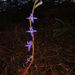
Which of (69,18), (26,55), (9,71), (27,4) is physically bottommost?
(9,71)

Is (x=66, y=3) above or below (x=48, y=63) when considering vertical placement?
above

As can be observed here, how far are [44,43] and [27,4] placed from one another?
610mm

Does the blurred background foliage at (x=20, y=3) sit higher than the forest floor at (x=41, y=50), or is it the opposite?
the blurred background foliage at (x=20, y=3)

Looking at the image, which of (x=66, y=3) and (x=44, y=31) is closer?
(x=66, y=3)

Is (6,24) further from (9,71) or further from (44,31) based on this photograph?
(9,71)

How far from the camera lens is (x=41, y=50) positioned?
4.68 feet

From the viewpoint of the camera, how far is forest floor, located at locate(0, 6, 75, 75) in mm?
1204

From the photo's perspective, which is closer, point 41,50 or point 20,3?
point 20,3

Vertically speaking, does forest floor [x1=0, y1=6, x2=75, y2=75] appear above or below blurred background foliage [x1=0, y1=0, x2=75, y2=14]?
below

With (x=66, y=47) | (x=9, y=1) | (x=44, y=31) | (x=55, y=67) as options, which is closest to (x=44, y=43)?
(x=44, y=31)

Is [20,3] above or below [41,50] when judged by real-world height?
above

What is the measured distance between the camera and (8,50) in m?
1.51

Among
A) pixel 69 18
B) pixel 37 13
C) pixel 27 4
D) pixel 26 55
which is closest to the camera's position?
pixel 27 4

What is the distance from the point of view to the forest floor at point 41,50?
1.20m
